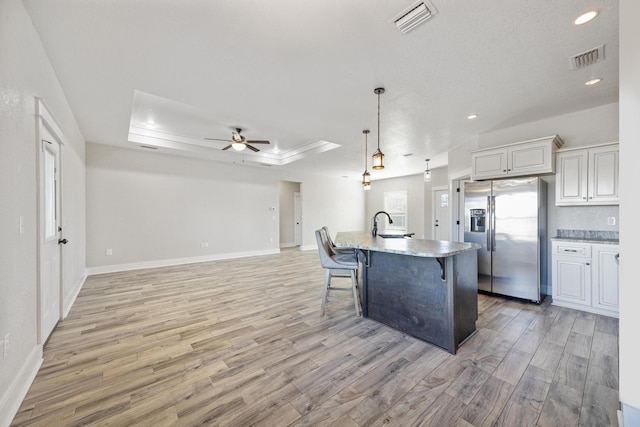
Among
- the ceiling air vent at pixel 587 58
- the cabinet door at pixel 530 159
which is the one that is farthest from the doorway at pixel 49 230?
the cabinet door at pixel 530 159

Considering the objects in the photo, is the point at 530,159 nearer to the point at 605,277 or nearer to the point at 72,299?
the point at 605,277

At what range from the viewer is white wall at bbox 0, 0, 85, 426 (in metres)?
1.51

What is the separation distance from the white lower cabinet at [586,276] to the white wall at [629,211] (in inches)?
93.4

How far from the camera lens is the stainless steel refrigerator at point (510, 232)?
3445mm

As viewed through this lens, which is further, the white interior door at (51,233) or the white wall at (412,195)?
the white wall at (412,195)

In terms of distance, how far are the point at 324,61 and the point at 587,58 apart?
7.91 ft

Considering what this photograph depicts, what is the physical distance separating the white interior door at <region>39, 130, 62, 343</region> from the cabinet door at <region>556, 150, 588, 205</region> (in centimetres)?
585

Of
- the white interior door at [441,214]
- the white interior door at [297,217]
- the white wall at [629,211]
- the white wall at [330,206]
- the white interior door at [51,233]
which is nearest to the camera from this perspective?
the white wall at [629,211]

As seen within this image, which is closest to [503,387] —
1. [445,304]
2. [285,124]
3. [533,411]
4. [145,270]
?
[533,411]

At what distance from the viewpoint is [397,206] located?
9.42 meters

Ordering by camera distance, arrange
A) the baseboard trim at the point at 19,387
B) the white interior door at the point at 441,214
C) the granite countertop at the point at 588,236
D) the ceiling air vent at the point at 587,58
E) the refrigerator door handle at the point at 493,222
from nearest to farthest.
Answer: the baseboard trim at the point at 19,387 → the ceiling air vent at the point at 587,58 → the granite countertop at the point at 588,236 → the refrigerator door handle at the point at 493,222 → the white interior door at the point at 441,214

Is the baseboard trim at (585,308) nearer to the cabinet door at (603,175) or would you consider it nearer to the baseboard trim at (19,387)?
the cabinet door at (603,175)

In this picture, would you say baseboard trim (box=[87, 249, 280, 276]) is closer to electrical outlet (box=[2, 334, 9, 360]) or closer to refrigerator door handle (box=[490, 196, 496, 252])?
electrical outlet (box=[2, 334, 9, 360])

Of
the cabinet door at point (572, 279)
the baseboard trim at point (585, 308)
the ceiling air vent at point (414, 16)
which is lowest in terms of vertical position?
the baseboard trim at point (585, 308)
